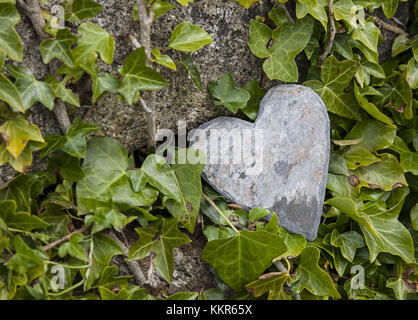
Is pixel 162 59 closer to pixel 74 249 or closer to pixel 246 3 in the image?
pixel 246 3

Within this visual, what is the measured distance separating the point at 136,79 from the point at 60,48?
0.55 feet

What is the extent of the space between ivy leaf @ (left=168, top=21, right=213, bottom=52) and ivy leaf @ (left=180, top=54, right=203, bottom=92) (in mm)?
52

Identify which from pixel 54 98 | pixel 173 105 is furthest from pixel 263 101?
pixel 54 98

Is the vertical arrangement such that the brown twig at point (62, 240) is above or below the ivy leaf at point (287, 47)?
below

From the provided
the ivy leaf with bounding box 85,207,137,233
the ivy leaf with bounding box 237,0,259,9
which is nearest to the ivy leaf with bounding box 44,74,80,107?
the ivy leaf with bounding box 85,207,137,233

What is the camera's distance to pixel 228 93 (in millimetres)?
1105

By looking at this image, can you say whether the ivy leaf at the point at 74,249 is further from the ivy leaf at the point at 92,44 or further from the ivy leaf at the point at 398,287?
the ivy leaf at the point at 398,287

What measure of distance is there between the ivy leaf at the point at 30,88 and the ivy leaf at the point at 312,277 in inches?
27.4

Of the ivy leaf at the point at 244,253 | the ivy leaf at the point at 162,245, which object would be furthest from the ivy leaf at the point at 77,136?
the ivy leaf at the point at 244,253

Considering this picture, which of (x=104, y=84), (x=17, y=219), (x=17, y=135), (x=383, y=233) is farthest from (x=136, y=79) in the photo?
(x=383, y=233)

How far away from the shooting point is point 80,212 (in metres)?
0.95

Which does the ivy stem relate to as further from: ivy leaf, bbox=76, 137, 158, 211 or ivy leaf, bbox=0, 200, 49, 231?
ivy leaf, bbox=0, 200, 49, 231

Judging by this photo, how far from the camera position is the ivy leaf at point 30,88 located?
0.87m

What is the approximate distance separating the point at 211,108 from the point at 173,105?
0.35 feet
